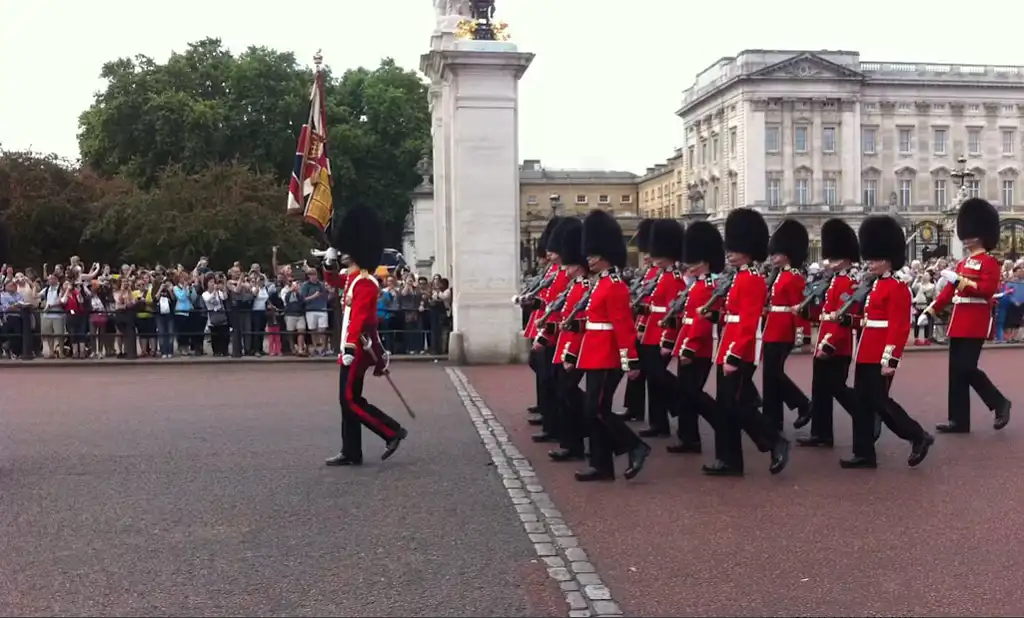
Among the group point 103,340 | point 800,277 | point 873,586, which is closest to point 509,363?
point 103,340

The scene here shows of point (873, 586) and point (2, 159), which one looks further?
point (2, 159)

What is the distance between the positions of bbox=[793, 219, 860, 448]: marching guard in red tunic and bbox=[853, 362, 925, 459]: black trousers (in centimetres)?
14

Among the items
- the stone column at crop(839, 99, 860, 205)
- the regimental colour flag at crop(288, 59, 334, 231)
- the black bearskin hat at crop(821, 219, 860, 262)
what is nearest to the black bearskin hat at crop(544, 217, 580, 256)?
the black bearskin hat at crop(821, 219, 860, 262)

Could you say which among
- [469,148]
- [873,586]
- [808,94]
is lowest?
[873,586]

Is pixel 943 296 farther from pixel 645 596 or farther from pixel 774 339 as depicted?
pixel 645 596

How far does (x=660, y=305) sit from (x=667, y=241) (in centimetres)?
53

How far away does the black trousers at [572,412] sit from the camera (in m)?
8.15

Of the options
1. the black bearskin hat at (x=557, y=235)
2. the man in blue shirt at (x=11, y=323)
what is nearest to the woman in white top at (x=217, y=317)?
the man in blue shirt at (x=11, y=323)

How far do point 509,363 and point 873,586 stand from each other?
10962mm

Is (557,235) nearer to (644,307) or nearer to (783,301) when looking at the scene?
(644,307)

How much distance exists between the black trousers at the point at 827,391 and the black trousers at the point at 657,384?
1116 mm

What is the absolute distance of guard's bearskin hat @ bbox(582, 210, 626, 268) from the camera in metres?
7.83

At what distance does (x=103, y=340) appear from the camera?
57.8 feet

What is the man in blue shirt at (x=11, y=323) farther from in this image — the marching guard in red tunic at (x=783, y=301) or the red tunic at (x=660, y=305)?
the marching guard in red tunic at (x=783, y=301)
